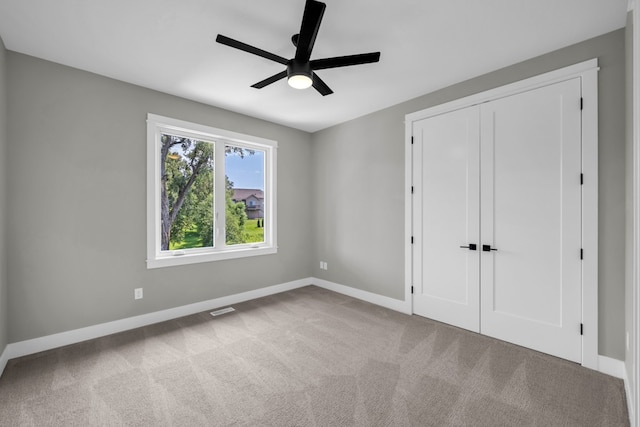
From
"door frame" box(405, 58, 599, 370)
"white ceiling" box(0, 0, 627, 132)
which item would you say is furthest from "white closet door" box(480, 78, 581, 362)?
"white ceiling" box(0, 0, 627, 132)

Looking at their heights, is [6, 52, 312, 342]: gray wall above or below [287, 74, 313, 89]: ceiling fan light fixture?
below

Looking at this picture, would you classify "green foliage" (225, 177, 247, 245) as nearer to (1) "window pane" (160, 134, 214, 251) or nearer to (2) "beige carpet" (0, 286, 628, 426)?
(1) "window pane" (160, 134, 214, 251)

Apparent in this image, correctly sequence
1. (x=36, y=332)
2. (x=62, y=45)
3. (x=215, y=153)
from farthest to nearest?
(x=215, y=153), (x=36, y=332), (x=62, y=45)

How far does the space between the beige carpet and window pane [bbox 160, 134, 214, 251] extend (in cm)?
113

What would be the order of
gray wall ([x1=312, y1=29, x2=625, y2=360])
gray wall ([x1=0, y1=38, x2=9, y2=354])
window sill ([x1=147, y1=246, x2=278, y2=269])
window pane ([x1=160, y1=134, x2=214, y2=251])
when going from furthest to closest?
window pane ([x1=160, y1=134, x2=214, y2=251]) → window sill ([x1=147, y1=246, x2=278, y2=269]) → gray wall ([x1=0, y1=38, x2=9, y2=354]) → gray wall ([x1=312, y1=29, x2=625, y2=360])

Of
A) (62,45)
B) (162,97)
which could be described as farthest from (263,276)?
(62,45)

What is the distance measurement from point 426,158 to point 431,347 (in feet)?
6.73

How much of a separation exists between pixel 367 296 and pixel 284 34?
330 centimetres

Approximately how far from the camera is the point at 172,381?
2111 mm

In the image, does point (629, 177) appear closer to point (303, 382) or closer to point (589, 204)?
point (589, 204)

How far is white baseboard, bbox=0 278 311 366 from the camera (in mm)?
2453

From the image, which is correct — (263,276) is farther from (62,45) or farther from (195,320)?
(62,45)

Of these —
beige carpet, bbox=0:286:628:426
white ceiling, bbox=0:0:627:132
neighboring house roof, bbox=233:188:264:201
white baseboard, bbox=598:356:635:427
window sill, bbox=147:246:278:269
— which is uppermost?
white ceiling, bbox=0:0:627:132

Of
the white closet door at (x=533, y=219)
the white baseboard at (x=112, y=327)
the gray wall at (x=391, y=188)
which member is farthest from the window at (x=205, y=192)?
the white closet door at (x=533, y=219)
